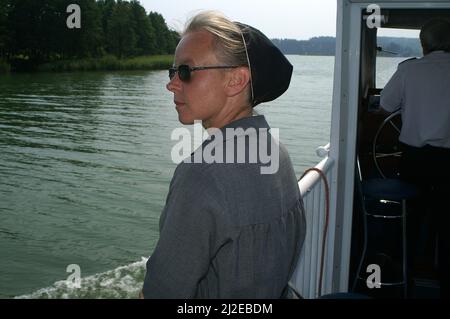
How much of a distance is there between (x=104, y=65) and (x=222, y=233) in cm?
7531

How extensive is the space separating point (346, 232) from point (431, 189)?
68 centimetres

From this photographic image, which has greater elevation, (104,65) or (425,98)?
(104,65)

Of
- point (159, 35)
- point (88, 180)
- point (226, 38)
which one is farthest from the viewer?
point (159, 35)

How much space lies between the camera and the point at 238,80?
54.2 inches

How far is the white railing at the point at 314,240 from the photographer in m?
2.62

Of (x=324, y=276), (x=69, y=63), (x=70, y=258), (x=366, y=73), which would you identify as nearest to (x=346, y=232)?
(x=324, y=276)

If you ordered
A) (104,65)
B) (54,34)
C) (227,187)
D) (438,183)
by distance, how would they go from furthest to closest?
(54,34) < (104,65) < (438,183) < (227,187)

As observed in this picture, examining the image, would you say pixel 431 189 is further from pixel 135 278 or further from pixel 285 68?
pixel 135 278

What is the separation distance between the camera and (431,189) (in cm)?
349

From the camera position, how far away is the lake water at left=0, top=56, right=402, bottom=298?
10.6 meters

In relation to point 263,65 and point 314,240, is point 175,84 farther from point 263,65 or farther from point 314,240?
point 314,240

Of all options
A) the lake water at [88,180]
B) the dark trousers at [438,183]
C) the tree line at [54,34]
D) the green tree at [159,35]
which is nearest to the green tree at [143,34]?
the green tree at [159,35]

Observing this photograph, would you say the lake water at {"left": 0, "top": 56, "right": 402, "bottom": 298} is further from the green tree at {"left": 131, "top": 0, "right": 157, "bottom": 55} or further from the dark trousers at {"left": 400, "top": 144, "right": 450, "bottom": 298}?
the green tree at {"left": 131, "top": 0, "right": 157, "bottom": 55}

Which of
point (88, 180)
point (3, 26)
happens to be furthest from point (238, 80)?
point (3, 26)
